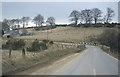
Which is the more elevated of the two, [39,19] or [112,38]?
[39,19]

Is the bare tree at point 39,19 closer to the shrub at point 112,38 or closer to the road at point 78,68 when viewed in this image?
the shrub at point 112,38

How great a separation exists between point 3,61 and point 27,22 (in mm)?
178226

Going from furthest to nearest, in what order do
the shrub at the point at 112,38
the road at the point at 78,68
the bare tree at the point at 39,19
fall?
the bare tree at the point at 39,19 → the shrub at the point at 112,38 → the road at the point at 78,68

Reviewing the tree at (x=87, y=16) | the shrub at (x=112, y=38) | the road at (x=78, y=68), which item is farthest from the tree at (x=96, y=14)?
the road at (x=78, y=68)

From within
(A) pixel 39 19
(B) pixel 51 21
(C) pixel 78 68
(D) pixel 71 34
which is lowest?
(D) pixel 71 34

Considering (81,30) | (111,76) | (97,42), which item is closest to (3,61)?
(111,76)

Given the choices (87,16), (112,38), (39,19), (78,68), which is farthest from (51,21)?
(78,68)

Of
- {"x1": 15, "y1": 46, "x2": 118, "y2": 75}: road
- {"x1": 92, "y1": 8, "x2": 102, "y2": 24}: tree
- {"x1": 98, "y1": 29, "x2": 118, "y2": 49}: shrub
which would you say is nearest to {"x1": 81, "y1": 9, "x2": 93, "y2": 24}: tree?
{"x1": 92, "y1": 8, "x2": 102, "y2": 24}: tree

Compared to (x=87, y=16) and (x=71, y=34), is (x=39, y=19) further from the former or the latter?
(x=71, y=34)

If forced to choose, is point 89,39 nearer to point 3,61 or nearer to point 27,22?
point 27,22

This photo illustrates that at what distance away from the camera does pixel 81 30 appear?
166 m

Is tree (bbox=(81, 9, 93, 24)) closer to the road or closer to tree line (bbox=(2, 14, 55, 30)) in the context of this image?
tree line (bbox=(2, 14, 55, 30))

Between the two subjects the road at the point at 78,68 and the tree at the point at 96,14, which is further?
the tree at the point at 96,14

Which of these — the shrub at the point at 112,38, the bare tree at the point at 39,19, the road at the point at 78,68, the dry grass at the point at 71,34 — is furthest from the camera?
the bare tree at the point at 39,19
